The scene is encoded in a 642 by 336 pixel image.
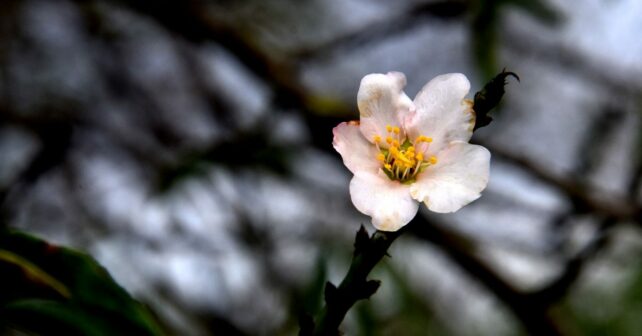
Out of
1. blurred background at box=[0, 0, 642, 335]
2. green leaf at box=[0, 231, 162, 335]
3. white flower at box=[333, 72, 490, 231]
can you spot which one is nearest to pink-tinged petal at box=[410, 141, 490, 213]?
white flower at box=[333, 72, 490, 231]

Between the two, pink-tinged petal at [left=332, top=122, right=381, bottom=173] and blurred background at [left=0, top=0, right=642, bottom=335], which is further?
blurred background at [left=0, top=0, right=642, bottom=335]

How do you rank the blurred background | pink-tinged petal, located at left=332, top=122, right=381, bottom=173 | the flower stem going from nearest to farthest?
1. the flower stem
2. pink-tinged petal, located at left=332, top=122, right=381, bottom=173
3. the blurred background

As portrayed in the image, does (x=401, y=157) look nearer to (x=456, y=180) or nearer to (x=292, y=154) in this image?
(x=456, y=180)

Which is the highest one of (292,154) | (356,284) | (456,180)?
(292,154)

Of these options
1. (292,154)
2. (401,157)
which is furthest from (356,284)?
(292,154)

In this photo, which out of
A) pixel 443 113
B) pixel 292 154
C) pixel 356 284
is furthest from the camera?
pixel 292 154

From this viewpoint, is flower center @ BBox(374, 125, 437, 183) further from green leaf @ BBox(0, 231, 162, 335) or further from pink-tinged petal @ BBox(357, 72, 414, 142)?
green leaf @ BBox(0, 231, 162, 335)

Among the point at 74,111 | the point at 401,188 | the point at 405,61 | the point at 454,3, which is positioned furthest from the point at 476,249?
the point at 74,111
